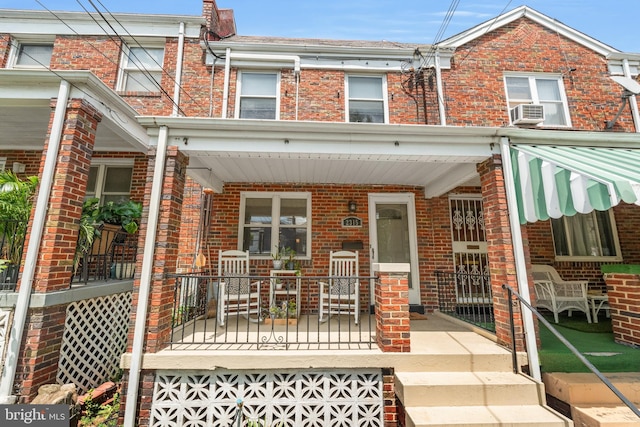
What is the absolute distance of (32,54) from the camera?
6.89m

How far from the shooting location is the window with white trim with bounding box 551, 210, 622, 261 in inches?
246

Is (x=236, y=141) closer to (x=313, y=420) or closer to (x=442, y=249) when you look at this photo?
(x=313, y=420)

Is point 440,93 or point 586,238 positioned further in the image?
point 440,93

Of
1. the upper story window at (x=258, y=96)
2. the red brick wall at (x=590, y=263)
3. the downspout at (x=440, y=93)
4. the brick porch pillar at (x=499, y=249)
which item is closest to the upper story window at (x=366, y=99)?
the downspout at (x=440, y=93)

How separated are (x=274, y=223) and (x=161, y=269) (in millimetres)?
2983

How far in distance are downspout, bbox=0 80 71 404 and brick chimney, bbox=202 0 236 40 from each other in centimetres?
495

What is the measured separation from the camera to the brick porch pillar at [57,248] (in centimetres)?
306

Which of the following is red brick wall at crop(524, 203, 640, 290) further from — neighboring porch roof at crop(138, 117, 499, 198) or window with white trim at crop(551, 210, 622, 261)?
neighboring porch roof at crop(138, 117, 499, 198)

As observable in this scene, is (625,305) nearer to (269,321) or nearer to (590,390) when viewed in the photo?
(590,390)

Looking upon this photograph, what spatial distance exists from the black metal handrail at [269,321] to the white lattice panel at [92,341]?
0.82 m

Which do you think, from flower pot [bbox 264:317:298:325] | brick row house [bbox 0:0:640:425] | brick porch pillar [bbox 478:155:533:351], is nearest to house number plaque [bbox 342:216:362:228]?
brick row house [bbox 0:0:640:425]

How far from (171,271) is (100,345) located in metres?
1.58

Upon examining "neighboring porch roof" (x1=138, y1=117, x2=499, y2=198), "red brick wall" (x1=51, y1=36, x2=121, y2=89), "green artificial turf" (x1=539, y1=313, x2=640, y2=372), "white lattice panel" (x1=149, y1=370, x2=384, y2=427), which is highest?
"red brick wall" (x1=51, y1=36, x2=121, y2=89)

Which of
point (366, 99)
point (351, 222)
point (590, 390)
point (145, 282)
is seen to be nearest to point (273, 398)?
point (145, 282)
